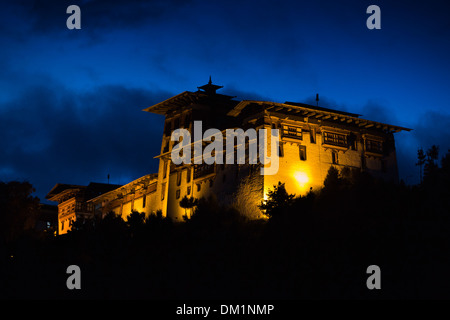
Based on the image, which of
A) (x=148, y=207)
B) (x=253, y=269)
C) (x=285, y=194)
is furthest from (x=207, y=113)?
(x=253, y=269)

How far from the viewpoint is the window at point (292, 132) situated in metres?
48.4

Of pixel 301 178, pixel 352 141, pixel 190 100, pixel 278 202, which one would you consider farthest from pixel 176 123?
pixel 278 202

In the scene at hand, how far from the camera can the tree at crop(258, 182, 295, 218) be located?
42.7 meters

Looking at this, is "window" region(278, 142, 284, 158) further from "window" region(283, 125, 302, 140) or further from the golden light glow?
the golden light glow

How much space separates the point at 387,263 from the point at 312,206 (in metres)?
8.91

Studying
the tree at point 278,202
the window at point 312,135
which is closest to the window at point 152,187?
the window at point 312,135

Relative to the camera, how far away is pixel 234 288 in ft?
111

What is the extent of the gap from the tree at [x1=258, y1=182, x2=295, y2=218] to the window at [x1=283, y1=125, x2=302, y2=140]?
219 inches

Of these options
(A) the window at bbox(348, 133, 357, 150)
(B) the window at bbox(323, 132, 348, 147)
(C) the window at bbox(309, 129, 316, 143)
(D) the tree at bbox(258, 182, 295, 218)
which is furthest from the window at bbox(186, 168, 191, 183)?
(A) the window at bbox(348, 133, 357, 150)

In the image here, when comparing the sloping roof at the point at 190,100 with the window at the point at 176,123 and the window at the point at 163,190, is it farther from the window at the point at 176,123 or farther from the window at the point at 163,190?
the window at the point at 163,190

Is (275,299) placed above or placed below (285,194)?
A: below

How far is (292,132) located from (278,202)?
800 cm

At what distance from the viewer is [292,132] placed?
48.8m
